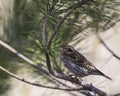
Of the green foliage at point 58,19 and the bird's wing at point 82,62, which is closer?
the green foliage at point 58,19

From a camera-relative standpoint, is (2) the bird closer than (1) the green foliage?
No

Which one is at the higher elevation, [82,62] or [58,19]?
[58,19]

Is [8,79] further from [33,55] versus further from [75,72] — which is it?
[75,72]

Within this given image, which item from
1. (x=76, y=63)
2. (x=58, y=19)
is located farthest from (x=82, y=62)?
(x=58, y=19)

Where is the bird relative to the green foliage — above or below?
below

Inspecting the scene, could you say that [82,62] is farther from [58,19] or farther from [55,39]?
[58,19]
